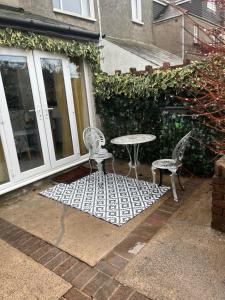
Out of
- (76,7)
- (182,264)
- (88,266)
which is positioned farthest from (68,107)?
(182,264)

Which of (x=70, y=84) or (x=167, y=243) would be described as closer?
(x=167, y=243)

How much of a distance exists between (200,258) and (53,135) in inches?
143

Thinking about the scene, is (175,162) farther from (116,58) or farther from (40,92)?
(116,58)

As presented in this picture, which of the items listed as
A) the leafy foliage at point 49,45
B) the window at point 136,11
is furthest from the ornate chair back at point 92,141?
the window at point 136,11

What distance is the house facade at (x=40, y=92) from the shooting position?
3.94 metres

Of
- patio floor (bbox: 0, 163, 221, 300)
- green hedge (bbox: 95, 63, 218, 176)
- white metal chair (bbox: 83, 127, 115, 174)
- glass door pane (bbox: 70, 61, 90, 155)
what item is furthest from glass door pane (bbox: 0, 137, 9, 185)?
green hedge (bbox: 95, 63, 218, 176)

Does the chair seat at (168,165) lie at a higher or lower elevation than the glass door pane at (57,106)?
lower

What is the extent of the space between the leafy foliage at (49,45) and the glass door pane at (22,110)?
0.28 meters

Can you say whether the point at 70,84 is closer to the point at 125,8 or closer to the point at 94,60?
the point at 94,60

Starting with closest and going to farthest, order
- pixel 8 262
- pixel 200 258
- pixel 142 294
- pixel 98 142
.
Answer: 1. pixel 142 294
2. pixel 200 258
3. pixel 8 262
4. pixel 98 142

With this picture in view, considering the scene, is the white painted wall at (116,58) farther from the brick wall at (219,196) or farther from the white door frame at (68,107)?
the brick wall at (219,196)

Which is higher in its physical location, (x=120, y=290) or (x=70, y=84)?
(x=70, y=84)

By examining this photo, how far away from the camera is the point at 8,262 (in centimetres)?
248

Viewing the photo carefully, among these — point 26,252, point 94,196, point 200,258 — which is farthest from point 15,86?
point 200,258
